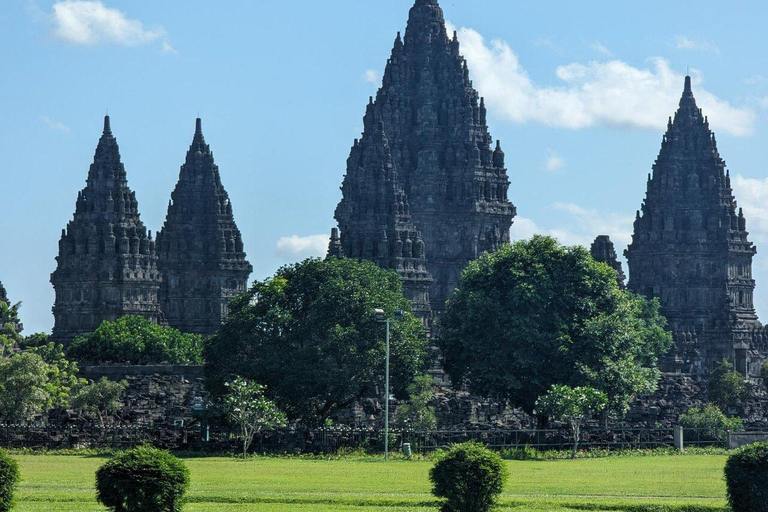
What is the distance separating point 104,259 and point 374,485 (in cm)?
12582

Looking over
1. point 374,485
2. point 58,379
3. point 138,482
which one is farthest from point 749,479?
point 58,379

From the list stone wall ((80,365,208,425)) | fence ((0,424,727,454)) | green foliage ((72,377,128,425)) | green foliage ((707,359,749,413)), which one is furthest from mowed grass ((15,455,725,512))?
green foliage ((707,359,749,413))

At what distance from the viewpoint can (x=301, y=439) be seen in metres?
92.1

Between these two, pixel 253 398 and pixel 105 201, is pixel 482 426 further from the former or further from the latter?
pixel 105 201

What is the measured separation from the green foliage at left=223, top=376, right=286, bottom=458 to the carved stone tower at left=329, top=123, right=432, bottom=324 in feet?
229

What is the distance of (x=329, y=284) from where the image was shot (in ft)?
330

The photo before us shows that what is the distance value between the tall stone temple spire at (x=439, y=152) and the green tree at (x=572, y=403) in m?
78.2

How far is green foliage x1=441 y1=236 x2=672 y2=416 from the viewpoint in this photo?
4035 inches

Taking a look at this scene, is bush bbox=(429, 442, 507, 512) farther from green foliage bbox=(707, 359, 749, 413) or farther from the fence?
green foliage bbox=(707, 359, 749, 413)

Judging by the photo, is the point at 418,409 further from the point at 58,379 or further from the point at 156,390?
the point at 156,390

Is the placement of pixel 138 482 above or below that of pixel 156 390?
below

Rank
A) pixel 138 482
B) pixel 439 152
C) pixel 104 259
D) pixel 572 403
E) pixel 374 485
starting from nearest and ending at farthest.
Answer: pixel 138 482
pixel 374 485
pixel 572 403
pixel 439 152
pixel 104 259

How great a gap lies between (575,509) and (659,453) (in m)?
34.5

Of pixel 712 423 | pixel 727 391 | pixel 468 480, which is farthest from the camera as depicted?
pixel 727 391
